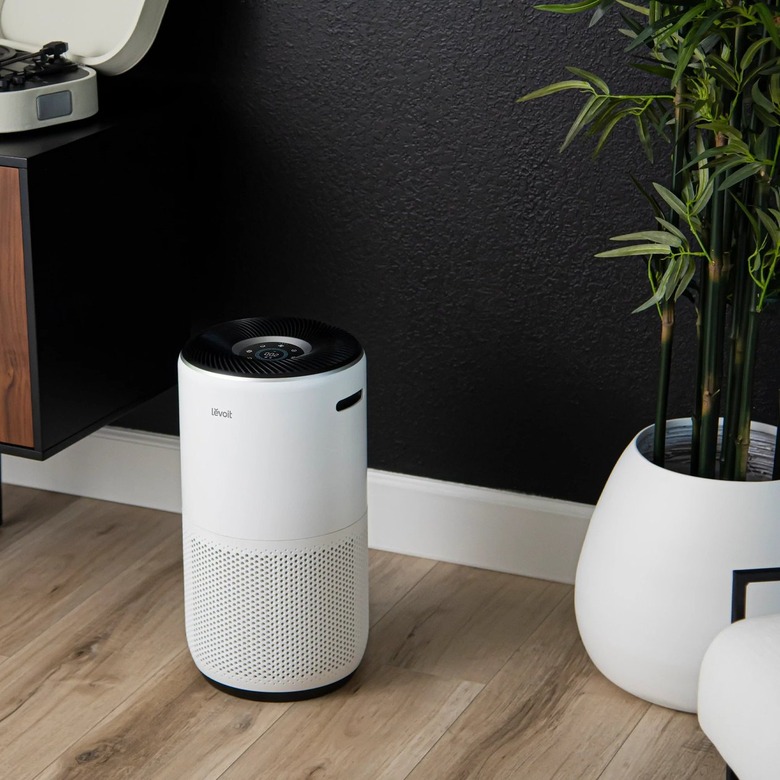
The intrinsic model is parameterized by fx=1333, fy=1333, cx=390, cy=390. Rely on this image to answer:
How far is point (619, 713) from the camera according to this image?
2.04m

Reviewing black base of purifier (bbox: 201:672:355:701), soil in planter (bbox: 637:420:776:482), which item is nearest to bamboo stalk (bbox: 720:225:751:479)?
soil in planter (bbox: 637:420:776:482)

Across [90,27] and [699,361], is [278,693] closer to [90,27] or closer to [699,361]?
[699,361]

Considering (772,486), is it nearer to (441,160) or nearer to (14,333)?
(441,160)

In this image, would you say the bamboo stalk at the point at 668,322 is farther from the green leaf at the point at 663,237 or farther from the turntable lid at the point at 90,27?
the turntable lid at the point at 90,27

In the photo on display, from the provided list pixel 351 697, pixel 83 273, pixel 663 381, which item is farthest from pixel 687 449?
pixel 83 273

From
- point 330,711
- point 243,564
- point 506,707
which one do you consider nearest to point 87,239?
point 243,564

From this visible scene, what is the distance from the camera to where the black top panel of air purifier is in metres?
1.91

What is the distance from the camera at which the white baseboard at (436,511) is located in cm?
242

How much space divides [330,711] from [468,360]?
68 centimetres

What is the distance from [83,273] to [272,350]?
0.36 metres

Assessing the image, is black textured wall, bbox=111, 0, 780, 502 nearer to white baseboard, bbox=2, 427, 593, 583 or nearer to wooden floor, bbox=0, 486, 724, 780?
white baseboard, bbox=2, 427, 593, 583

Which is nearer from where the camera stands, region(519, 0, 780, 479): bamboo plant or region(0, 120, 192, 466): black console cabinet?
region(519, 0, 780, 479): bamboo plant

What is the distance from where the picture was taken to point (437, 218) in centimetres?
232

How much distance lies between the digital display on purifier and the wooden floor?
0.54m
